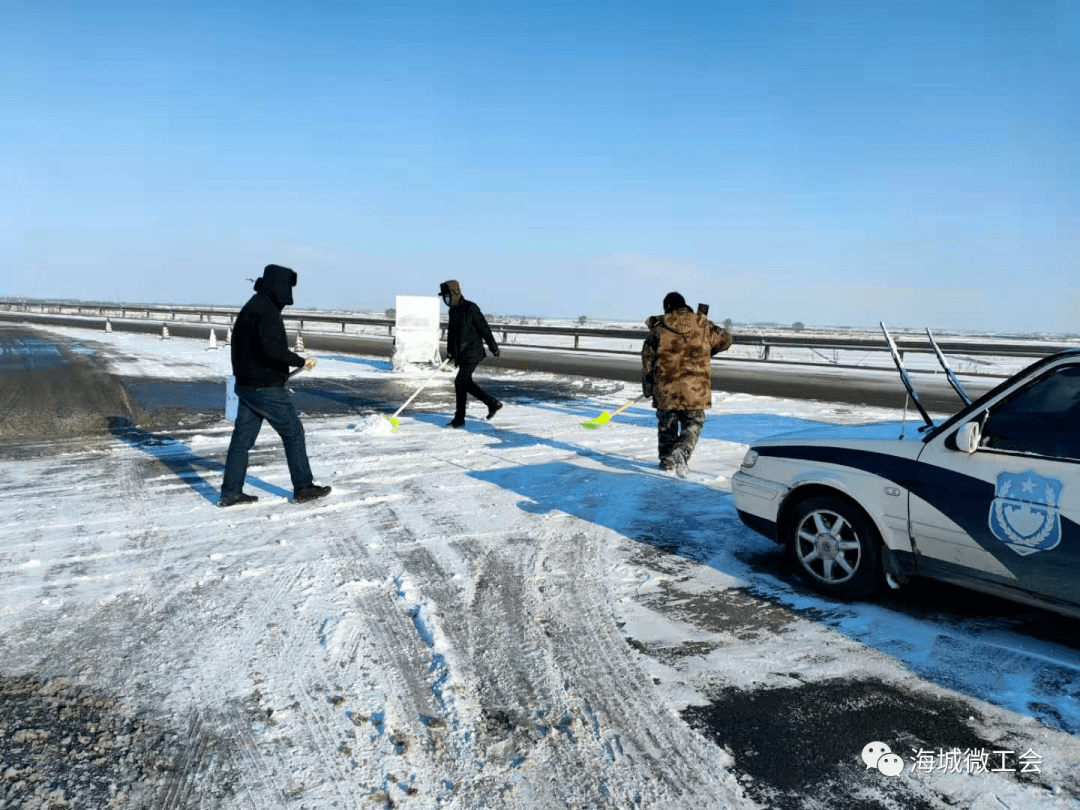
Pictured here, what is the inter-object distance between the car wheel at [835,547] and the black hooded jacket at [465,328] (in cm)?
635

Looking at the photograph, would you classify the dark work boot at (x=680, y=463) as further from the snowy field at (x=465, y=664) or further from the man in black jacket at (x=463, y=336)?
the man in black jacket at (x=463, y=336)

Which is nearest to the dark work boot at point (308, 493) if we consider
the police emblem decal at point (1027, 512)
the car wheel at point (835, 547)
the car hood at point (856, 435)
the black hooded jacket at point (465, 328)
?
the car hood at point (856, 435)

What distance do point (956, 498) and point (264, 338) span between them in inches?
200

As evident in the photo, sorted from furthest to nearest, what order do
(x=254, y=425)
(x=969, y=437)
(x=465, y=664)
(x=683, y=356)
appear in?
(x=683, y=356)
(x=254, y=425)
(x=969, y=437)
(x=465, y=664)

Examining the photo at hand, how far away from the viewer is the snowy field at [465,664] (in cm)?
272

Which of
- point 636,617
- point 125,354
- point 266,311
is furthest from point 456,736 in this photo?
point 125,354

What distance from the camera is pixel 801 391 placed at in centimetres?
1648

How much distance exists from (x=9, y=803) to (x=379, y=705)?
134cm

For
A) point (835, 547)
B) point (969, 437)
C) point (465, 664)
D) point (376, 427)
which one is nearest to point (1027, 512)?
point (969, 437)

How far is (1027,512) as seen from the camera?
12.0 feet

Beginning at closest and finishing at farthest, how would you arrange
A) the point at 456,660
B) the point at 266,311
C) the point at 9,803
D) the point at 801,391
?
the point at 9,803, the point at 456,660, the point at 266,311, the point at 801,391

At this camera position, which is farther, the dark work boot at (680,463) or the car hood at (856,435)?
the dark work boot at (680,463)

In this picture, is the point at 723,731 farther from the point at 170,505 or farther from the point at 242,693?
the point at 170,505

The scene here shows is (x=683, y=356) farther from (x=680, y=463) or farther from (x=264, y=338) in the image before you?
(x=264, y=338)
